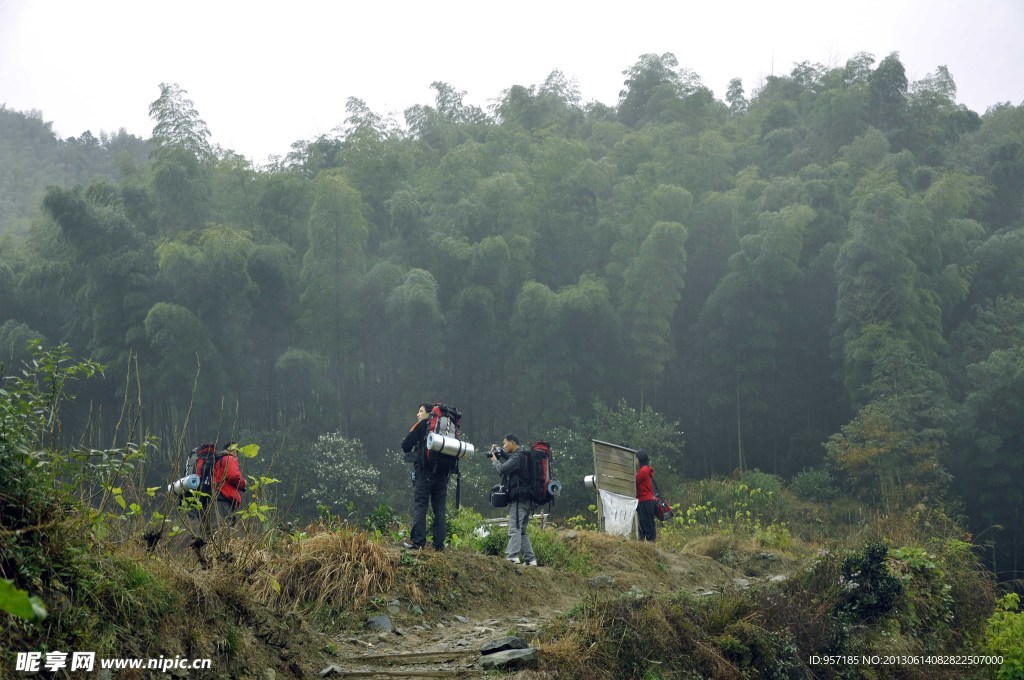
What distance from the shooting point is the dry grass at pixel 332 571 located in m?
5.88

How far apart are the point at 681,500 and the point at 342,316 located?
Answer: 26.9 ft

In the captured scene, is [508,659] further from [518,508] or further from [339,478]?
[339,478]

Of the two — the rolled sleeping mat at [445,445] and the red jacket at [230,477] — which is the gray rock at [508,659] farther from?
the red jacket at [230,477]

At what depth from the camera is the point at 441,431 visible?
7012 millimetres

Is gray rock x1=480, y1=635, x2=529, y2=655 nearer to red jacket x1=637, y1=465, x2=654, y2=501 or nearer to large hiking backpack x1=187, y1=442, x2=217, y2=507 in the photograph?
large hiking backpack x1=187, y1=442, x2=217, y2=507

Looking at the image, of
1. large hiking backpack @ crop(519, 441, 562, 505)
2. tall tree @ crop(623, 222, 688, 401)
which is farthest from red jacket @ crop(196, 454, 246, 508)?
tall tree @ crop(623, 222, 688, 401)

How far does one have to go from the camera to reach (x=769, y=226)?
22125 mm

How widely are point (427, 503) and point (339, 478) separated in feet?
40.5

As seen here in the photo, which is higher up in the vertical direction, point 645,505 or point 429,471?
point 429,471

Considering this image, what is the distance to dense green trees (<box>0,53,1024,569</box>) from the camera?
19.6 meters

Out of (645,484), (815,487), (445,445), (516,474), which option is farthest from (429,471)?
(815,487)

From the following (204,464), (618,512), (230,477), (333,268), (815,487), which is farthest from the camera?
(333,268)

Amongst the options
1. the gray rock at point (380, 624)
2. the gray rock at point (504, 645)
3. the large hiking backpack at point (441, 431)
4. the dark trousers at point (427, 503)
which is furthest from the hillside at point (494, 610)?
the large hiking backpack at point (441, 431)

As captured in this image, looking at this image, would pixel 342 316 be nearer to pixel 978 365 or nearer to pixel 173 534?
pixel 978 365
